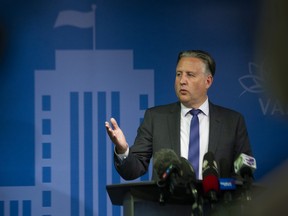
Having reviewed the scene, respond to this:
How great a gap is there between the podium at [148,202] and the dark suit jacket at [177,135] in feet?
2.54

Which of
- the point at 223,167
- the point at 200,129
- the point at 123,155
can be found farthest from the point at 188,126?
the point at 123,155

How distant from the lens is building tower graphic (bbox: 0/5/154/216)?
436cm

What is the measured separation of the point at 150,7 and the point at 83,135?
1060 mm

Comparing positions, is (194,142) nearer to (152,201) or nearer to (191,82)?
(191,82)

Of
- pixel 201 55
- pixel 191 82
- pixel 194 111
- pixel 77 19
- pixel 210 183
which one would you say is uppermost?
pixel 77 19

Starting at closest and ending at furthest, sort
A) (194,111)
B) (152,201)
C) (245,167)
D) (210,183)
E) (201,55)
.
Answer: (210,183), (245,167), (152,201), (194,111), (201,55)

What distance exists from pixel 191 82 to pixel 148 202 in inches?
50.5

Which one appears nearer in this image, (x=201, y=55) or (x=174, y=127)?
(x=174, y=127)

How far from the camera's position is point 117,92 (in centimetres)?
443

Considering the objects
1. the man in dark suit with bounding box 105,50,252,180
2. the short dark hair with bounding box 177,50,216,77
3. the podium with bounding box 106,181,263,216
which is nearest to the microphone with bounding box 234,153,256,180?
the podium with bounding box 106,181,263,216

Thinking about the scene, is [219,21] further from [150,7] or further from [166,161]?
[166,161]

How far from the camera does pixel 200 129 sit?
3234 millimetres

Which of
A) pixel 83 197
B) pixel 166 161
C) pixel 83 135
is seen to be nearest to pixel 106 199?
pixel 83 197

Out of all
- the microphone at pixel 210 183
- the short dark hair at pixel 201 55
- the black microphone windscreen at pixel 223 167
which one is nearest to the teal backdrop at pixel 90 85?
the short dark hair at pixel 201 55
